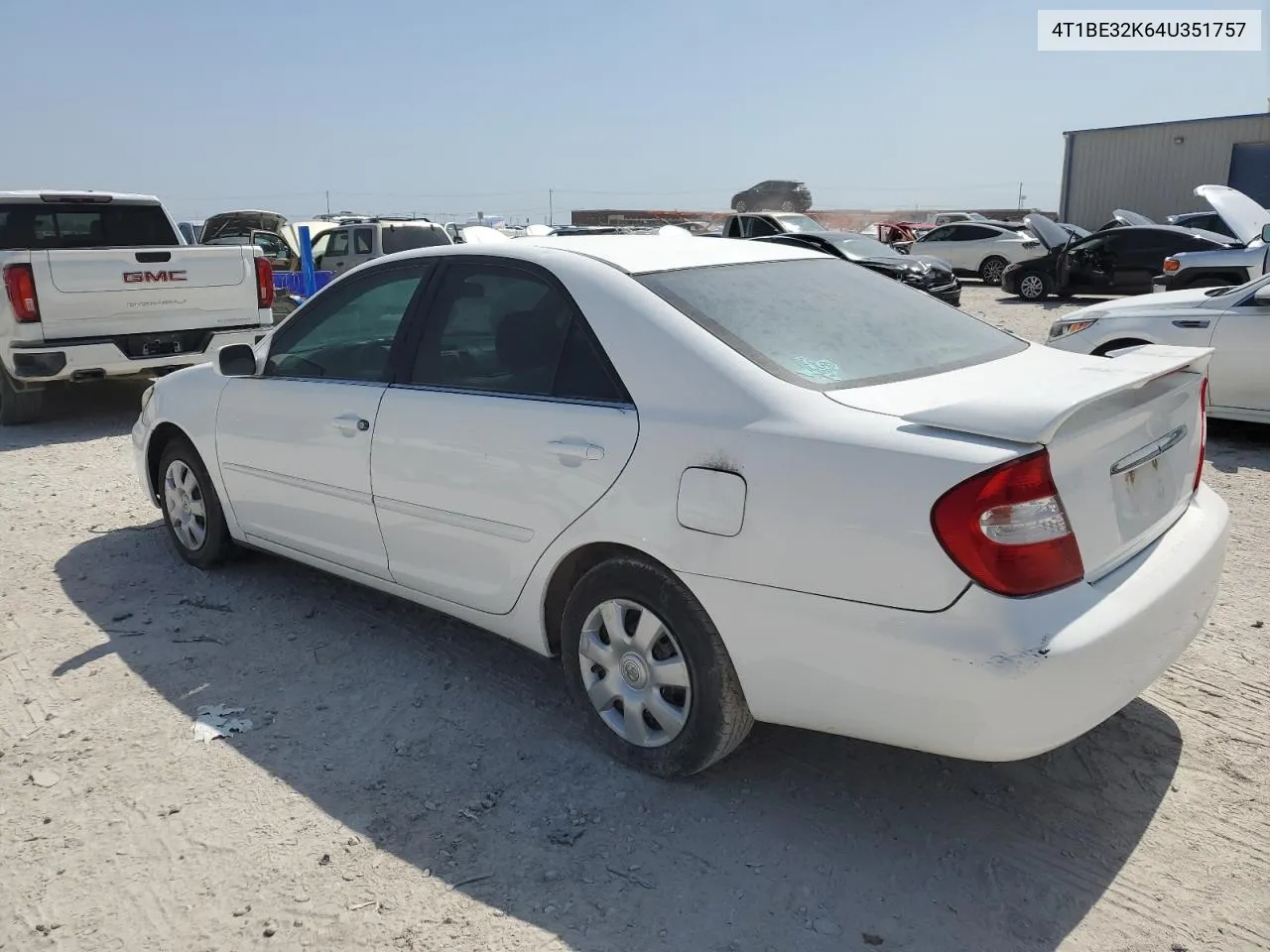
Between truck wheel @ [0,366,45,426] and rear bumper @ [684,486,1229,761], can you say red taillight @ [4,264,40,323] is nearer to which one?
truck wheel @ [0,366,45,426]

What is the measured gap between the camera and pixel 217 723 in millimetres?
3637

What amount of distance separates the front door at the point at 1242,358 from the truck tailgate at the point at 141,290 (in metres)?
7.95

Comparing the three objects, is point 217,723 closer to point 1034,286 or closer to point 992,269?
point 1034,286

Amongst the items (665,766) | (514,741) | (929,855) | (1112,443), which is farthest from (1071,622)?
(514,741)

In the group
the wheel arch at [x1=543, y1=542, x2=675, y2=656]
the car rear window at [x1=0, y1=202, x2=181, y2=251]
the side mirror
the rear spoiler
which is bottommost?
the wheel arch at [x1=543, y1=542, x2=675, y2=656]

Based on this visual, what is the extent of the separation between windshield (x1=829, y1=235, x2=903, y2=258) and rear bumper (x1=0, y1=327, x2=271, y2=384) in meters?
10.9

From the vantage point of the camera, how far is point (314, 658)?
163 inches

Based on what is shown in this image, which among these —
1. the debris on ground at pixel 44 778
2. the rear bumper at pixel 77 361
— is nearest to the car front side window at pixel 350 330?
the debris on ground at pixel 44 778

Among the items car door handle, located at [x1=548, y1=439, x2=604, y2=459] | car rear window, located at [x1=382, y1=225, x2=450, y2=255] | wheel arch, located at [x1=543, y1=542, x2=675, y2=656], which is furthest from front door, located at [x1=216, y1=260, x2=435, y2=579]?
car rear window, located at [x1=382, y1=225, x2=450, y2=255]

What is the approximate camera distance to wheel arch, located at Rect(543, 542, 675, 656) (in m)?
3.04

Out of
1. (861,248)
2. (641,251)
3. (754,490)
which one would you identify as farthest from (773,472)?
(861,248)

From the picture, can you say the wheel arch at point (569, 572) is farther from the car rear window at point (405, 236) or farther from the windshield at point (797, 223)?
the windshield at point (797, 223)

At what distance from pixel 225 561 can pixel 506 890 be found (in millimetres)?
2972

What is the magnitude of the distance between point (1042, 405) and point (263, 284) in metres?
8.45
